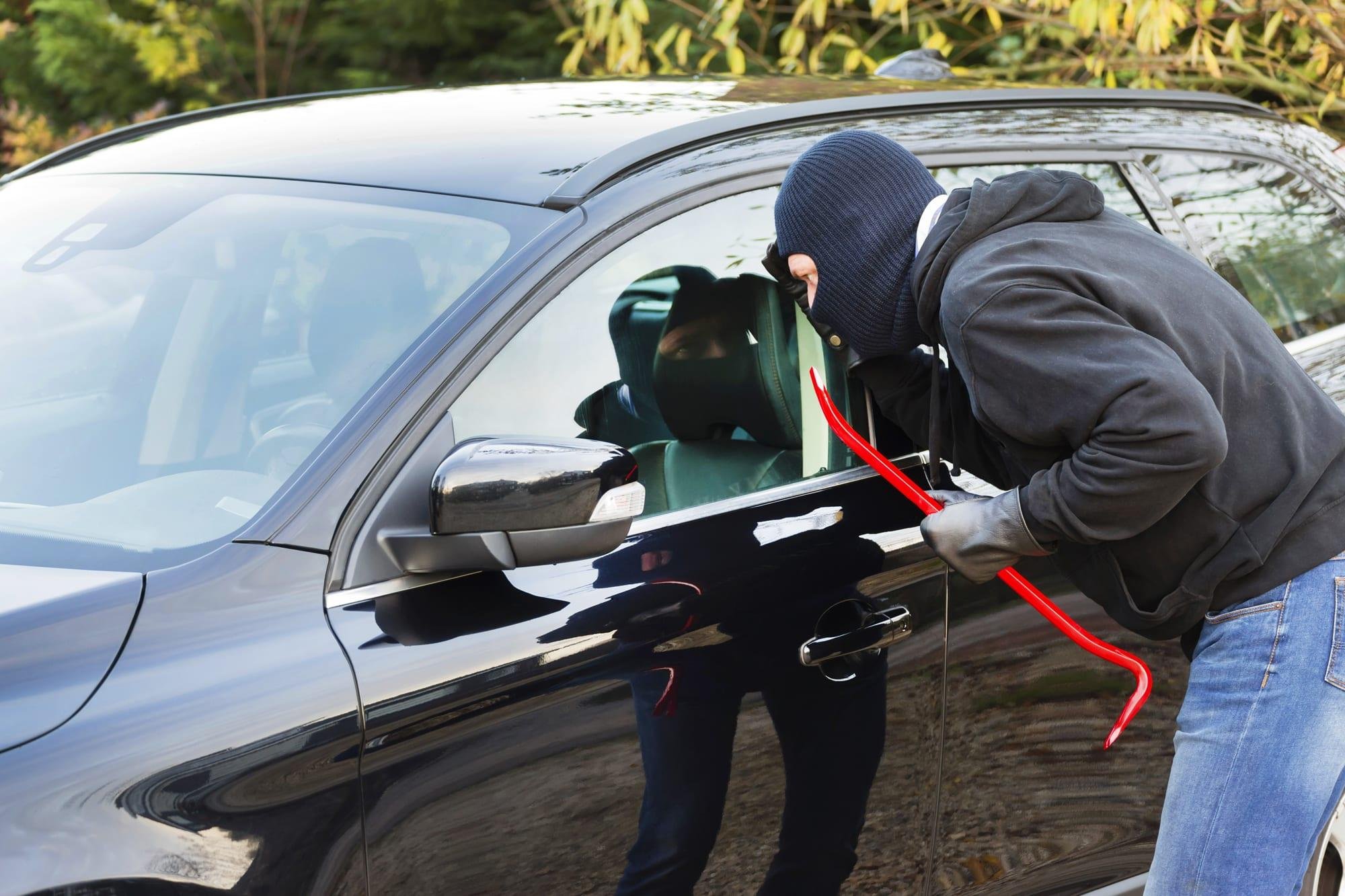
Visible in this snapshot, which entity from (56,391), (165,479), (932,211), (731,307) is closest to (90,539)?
(165,479)

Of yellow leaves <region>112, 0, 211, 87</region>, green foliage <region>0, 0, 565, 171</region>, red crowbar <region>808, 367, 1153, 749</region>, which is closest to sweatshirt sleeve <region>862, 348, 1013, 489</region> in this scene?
red crowbar <region>808, 367, 1153, 749</region>

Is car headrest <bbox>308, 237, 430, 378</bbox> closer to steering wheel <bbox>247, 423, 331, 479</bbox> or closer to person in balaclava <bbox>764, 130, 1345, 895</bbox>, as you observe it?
steering wheel <bbox>247, 423, 331, 479</bbox>

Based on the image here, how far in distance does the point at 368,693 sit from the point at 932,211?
100cm

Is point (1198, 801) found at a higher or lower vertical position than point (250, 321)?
lower

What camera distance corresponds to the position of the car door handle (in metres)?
2.07

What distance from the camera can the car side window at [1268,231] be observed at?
2.82 meters

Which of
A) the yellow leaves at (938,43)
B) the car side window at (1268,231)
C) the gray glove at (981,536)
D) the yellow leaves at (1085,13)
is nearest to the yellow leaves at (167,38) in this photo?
the yellow leaves at (938,43)

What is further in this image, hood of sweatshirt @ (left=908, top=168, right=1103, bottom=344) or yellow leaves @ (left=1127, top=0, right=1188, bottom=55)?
yellow leaves @ (left=1127, top=0, right=1188, bottom=55)

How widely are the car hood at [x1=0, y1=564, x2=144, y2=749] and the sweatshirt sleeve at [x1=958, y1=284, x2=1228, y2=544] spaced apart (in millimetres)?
1082

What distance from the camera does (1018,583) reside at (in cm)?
220

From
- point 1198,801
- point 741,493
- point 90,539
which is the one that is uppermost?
point 90,539

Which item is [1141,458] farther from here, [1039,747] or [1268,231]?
[1268,231]

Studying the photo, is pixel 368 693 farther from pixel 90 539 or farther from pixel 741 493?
pixel 741 493

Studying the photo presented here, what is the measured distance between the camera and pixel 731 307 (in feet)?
7.63
